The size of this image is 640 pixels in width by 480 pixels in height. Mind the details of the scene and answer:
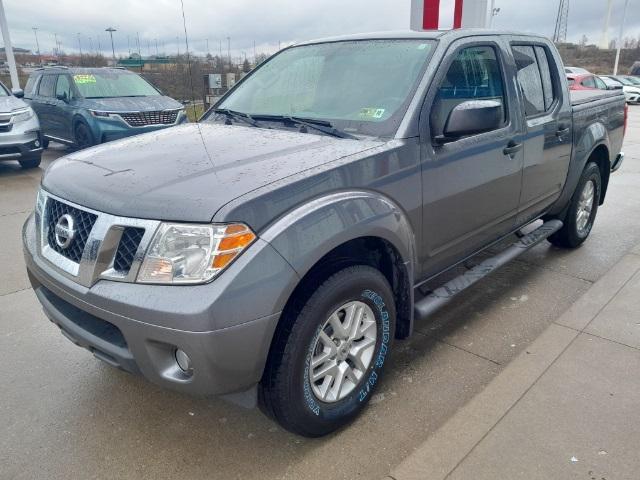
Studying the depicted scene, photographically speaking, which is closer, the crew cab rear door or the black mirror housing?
the black mirror housing

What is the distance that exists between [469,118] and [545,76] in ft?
5.63

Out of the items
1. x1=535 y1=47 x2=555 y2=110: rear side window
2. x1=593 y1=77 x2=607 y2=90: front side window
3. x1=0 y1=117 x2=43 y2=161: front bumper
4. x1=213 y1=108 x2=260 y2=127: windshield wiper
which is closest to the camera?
x1=213 y1=108 x2=260 y2=127: windshield wiper

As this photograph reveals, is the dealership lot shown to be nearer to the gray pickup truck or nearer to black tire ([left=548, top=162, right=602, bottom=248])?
the gray pickup truck

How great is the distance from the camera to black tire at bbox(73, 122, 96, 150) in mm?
9109

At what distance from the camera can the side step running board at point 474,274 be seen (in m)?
2.91

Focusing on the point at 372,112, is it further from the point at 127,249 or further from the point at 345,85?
the point at 127,249

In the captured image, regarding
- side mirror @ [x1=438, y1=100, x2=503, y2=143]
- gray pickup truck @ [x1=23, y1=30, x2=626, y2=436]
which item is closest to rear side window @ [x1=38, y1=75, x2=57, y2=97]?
gray pickup truck @ [x1=23, y1=30, x2=626, y2=436]

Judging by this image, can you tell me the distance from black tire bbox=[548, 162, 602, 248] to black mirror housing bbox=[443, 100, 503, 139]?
7.45 feet

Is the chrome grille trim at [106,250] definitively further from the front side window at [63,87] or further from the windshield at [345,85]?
the front side window at [63,87]

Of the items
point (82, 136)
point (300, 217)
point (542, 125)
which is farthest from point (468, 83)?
point (82, 136)

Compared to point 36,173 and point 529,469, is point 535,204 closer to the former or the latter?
point 529,469

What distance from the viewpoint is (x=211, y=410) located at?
2.67m

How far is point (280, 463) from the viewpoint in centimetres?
230

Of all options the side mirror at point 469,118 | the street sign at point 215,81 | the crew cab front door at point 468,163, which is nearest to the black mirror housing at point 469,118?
the side mirror at point 469,118
